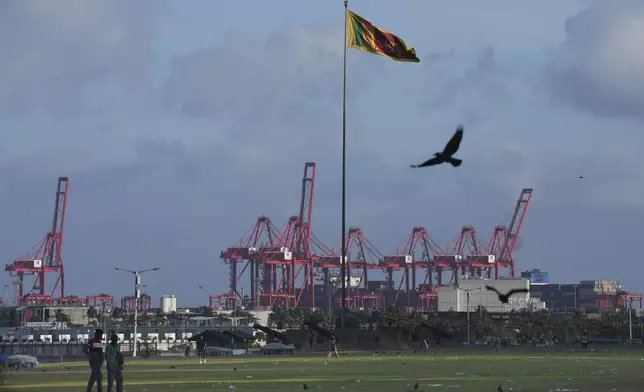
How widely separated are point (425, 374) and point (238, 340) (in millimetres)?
119309

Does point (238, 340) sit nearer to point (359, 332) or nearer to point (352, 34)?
point (359, 332)

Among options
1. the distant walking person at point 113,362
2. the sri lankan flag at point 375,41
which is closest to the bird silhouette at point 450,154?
the distant walking person at point 113,362

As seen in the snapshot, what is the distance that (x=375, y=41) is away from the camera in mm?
78875

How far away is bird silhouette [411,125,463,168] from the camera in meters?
19.3

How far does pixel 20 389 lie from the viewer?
38.5 meters

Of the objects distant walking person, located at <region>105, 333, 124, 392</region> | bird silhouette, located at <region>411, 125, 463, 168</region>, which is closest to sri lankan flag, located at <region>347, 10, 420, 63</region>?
distant walking person, located at <region>105, 333, 124, 392</region>

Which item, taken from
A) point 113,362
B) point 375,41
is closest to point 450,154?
point 113,362

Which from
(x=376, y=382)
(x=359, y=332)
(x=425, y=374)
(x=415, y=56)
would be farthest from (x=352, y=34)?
(x=376, y=382)

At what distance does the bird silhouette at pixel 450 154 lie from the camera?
19344 millimetres

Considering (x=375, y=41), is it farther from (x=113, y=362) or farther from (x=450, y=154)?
(x=450, y=154)

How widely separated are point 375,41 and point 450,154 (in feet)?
196

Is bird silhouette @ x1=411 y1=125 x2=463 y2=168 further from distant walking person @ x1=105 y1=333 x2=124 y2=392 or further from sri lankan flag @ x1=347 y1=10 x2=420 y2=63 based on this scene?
sri lankan flag @ x1=347 y1=10 x2=420 y2=63

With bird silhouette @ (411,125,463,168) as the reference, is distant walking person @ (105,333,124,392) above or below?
below

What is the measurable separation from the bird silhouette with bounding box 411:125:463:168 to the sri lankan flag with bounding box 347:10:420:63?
5552 cm
